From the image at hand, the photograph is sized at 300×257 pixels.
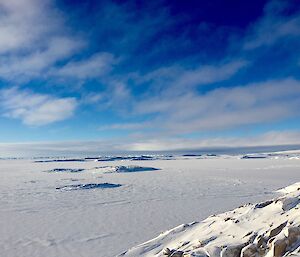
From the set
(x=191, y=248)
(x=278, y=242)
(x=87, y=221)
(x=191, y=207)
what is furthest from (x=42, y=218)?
(x=278, y=242)

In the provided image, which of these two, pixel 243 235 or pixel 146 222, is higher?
pixel 243 235

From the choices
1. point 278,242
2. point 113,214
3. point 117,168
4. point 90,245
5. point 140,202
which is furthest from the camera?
point 117,168

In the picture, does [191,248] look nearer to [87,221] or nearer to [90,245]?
[90,245]

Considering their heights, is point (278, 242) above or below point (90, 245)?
above

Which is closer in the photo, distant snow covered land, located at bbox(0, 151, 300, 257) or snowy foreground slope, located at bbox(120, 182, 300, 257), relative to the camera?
snowy foreground slope, located at bbox(120, 182, 300, 257)

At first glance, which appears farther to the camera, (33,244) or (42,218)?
(42,218)

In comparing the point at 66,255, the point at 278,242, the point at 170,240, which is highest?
the point at 278,242

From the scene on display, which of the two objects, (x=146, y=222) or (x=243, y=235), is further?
(x=146, y=222)

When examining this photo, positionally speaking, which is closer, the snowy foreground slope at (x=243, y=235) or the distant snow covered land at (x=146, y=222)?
the snowy foreground slope at (x=243, y=235)
